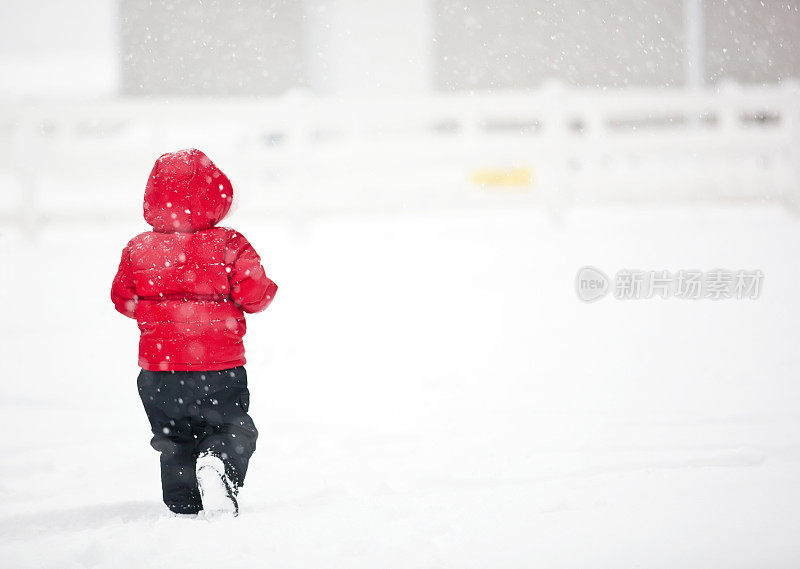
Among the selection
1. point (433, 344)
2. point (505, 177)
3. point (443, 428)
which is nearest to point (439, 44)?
point (505, 177)

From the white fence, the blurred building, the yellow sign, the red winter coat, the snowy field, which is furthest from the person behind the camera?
the blurred building

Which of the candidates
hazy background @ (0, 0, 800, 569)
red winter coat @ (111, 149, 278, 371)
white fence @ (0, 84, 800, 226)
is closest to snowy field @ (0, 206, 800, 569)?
hazy background @ (0, 0, 800, 569)

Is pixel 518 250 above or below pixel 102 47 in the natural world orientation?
below

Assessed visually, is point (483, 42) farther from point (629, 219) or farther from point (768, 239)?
point (768, 239)

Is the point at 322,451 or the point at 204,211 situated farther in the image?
the point at 322,451

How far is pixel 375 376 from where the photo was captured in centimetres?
425

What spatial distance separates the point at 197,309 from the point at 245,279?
5.9 inches

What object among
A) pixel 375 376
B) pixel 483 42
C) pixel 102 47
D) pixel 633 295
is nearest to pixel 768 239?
pixel 633 295

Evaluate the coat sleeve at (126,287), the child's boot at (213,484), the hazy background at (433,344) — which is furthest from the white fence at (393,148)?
the child's boot at (213,484)

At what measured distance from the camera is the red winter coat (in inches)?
91.9

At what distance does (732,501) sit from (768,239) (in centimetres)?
648

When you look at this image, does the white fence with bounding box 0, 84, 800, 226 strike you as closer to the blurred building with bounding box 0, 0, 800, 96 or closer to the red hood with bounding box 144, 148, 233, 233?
the blurred building with bounding box 0, 0, 800, 96

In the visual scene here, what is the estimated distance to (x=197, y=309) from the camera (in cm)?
235

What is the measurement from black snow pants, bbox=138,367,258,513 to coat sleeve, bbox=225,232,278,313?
200 mm
